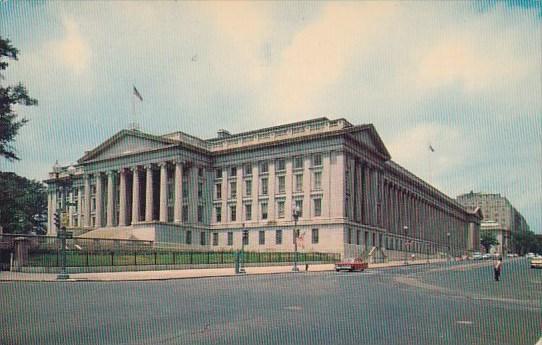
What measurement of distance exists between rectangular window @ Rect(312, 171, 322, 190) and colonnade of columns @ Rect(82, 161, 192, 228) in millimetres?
19889

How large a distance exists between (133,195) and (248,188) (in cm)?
1923

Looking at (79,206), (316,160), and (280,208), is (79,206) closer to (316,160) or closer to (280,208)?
(280,208)

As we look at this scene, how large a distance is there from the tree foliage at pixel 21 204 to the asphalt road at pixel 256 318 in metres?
22.9

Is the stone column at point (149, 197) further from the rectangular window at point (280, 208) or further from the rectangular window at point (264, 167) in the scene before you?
the rectangular window at point (280, 208)

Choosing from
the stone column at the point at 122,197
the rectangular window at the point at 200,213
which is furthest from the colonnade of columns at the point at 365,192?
the stone column at the point at 122,197

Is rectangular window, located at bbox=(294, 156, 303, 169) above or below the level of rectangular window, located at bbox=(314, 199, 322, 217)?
above

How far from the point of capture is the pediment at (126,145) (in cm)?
8300

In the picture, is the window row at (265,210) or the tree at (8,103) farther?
the window row at (265,210)

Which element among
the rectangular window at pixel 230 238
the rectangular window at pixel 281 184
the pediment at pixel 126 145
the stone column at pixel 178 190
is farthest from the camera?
the pediment at pixel 126 145

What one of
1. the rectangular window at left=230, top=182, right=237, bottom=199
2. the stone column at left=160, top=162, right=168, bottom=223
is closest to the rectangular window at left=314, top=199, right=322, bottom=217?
the rectangular window at left=230, top=182, right=237, bottom=199

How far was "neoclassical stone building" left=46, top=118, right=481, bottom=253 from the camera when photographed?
7381cm

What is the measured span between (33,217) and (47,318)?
4459 inches

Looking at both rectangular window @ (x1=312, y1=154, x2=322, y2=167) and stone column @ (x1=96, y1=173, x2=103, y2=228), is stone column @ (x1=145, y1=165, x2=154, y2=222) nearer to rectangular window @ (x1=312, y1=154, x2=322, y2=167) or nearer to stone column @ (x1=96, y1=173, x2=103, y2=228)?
stone column @ (x1=96, y1=173, x2=103, y2=228)

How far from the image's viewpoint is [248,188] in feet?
270
